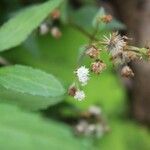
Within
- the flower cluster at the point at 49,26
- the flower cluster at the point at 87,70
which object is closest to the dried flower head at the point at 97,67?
the flower cluster at the point at 87,70

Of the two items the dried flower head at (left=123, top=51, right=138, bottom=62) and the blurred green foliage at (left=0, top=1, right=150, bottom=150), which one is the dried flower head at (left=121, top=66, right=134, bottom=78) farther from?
the blurred green foliage at (left=0, top=1, right=150, bottom=150)

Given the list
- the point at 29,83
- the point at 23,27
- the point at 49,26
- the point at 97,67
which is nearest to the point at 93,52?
the point at 97,67

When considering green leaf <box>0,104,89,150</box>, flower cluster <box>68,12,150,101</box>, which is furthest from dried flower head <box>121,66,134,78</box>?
green leaf <box>0,104,89,150</box>

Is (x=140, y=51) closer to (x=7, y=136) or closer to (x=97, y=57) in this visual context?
(x=97, y=57)

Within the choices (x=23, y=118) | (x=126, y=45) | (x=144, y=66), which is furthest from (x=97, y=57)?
(x=144, y=66)

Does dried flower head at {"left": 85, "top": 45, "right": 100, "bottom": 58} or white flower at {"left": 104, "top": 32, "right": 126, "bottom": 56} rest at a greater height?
white flower at {"left": 104, "top": 32, "right": 126, "bottom": 56}

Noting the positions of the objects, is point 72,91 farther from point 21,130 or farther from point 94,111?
point 94,111

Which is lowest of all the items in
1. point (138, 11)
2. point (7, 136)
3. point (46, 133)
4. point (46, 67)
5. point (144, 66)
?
point (7, 136)
